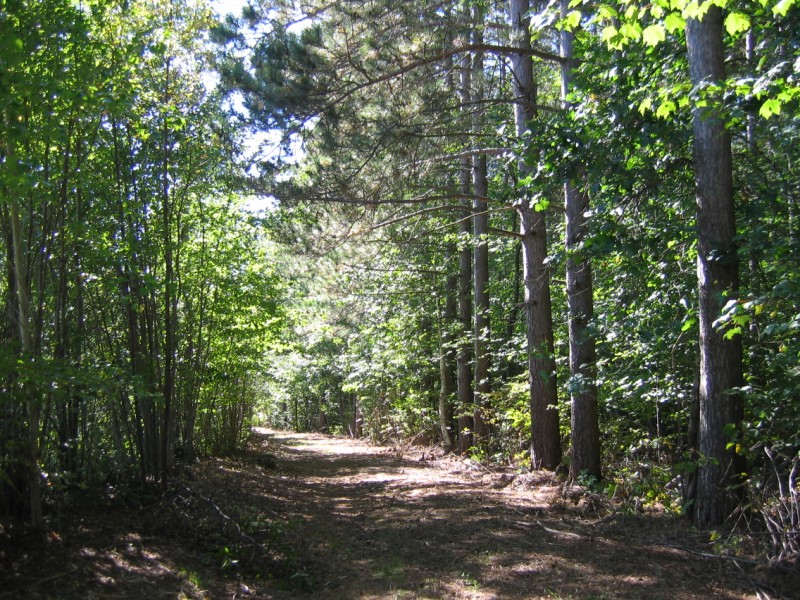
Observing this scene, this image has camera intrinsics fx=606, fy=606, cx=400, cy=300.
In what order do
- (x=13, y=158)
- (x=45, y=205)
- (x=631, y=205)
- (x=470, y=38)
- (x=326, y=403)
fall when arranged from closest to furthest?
(x=13, y=158) < (x=45, y=205) < (x=631, y=205) < (x=470, y=38) < (x=326, y=403)

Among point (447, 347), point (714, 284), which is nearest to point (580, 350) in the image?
point (714, 284)

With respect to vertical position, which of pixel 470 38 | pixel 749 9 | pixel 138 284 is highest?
pixel 470 38

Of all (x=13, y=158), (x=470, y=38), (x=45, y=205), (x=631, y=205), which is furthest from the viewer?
(x=470, y=38)

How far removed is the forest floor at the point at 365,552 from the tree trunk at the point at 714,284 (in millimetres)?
639

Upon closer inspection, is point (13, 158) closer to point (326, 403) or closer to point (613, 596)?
point (613, 596)

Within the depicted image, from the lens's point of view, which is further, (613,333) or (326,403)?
(326,403)

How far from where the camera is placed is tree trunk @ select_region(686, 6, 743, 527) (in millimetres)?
6023

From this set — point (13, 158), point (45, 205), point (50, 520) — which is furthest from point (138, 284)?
point (13, 158)

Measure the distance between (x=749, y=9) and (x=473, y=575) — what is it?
6.03m

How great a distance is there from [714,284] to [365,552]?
15.0 feet

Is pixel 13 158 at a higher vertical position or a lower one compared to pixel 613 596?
higher

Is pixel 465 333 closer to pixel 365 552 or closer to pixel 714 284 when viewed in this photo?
pixel 365 552

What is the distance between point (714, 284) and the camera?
238 inches

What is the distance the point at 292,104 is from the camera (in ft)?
26.5
